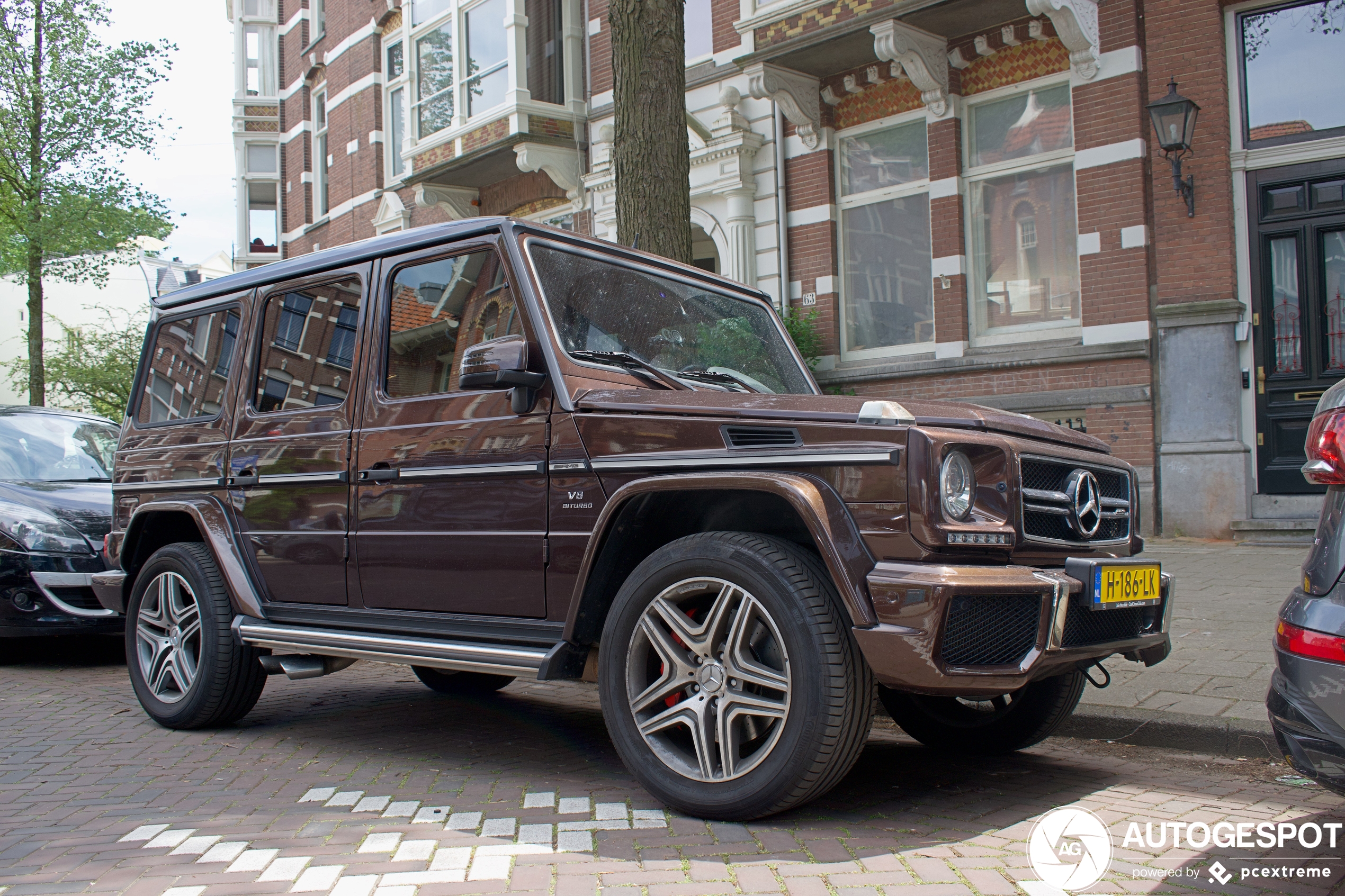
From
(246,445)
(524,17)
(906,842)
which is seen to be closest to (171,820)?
(246,445)

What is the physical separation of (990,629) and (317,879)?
1.98 m

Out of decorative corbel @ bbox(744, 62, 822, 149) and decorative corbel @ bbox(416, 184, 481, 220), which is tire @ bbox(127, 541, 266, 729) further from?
decorative corbel @ bbox(416, 184, 481, 220)

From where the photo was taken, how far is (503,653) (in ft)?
12.0

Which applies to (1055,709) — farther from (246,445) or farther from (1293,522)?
(1293,522)

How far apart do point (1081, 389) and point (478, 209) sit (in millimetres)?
11376

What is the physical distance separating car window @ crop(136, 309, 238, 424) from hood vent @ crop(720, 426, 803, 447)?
2.95 metres

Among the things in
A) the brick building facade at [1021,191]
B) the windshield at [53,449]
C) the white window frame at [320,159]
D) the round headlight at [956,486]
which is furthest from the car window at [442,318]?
the white window frame at [320,159]

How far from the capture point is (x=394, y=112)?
21.2 metres

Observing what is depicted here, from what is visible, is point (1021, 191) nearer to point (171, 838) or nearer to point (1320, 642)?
point (1320, 642)

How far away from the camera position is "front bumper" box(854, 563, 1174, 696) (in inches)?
114

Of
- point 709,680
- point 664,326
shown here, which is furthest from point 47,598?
point 709,680

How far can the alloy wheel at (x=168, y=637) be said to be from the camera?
→ 4.98 meters

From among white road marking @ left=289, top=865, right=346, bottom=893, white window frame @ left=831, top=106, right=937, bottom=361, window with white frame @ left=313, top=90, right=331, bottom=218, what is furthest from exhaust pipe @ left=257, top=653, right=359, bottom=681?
window with white frame @ left=313, top=90, right=331, bottom=218

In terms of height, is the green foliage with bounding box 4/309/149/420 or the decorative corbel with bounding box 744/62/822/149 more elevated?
the decorative corbel with bounding box 744/62/822/149
